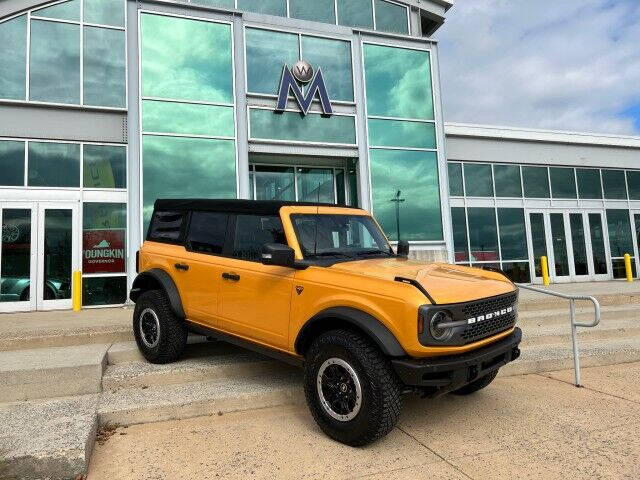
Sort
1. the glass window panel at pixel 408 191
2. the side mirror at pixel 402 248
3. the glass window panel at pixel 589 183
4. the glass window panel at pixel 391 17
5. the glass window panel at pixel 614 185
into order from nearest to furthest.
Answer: the side mirror at pixel 402 248 < the glass window panel at pixel 408 191 < the glass window panel at pixel 391 17 < the glass window panel at pixel 589 183 < the glass window panel at pixel 614 185

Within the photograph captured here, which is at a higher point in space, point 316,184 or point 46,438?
point 316,184

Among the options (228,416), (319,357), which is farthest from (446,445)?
(228,416)

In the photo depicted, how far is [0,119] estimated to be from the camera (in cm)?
1100

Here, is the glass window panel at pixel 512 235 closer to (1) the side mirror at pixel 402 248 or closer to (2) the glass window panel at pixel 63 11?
(1) the side mirror at pixel 402 248

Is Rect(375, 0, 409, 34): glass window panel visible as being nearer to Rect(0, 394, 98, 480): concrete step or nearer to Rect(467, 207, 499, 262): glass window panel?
Rect(467, 207, 499, 262): glass window panel

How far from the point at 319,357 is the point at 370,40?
40.7 feet

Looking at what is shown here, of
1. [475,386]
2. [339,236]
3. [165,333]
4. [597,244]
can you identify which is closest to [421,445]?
[475,386]

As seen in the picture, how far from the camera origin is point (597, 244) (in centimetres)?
1738

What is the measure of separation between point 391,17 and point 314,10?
10.0 feet

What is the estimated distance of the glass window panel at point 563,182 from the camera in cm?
1714

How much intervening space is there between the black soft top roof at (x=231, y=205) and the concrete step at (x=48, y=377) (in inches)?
76.0

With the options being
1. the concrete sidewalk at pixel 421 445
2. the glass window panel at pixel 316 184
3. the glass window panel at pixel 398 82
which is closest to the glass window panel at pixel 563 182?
the glass window panel at pixel 398 82

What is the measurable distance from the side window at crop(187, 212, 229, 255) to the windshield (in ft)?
3.15

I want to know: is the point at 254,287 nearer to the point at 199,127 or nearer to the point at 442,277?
the point at 442,277
